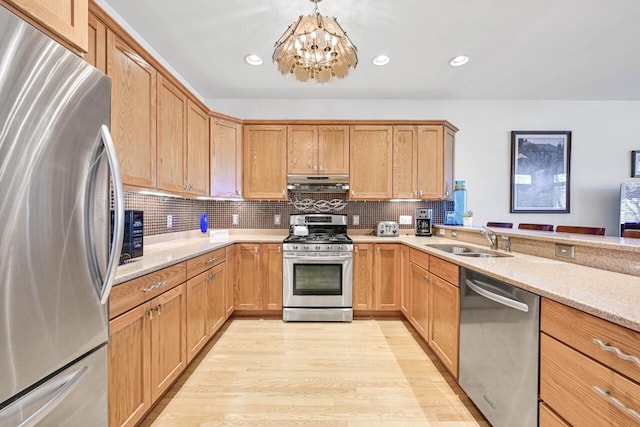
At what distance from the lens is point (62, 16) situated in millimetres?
899

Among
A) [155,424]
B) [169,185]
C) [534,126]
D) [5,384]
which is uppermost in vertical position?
[534,126]

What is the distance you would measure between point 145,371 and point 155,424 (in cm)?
38

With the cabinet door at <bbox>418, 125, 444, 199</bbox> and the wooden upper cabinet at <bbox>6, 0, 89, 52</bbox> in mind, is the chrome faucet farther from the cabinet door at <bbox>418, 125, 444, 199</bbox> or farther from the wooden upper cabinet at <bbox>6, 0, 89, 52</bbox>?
the wooden upper cabinet at <bbox>6, 0, 89, 52</bbox>

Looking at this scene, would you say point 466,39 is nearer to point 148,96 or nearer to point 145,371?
point 148,96

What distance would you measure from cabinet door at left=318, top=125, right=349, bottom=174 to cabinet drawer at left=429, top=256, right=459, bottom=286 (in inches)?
62.3

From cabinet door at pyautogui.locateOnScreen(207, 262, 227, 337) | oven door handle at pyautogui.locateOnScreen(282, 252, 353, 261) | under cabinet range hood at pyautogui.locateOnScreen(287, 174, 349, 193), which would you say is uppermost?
under cabinet range hood at pyautogui.locateOnScreen(287, 174, 349, 193)

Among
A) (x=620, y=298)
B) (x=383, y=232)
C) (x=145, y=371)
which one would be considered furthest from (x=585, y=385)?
(x=383, y=232)

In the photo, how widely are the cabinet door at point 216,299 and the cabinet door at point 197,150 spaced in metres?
0.85

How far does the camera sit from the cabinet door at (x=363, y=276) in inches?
115

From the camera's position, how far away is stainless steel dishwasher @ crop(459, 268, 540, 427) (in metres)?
1.09

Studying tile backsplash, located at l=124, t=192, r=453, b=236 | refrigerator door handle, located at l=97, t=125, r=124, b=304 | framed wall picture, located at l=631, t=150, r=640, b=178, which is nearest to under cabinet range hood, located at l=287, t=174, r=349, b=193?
tile backsplash, located at l=124, t=192, r=453, b=236

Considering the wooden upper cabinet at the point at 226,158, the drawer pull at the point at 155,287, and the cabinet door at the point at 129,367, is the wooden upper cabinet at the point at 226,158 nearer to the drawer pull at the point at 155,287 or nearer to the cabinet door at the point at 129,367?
the drawer pull at the point at 155,287

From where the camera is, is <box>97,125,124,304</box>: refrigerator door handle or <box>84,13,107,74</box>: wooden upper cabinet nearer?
<box>97,125,124,304</box>: refrigerator door handle

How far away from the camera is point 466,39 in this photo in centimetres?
228
